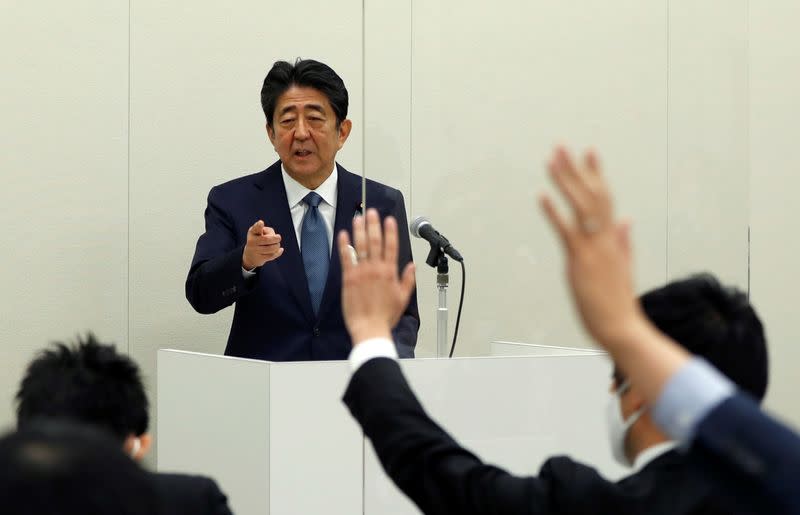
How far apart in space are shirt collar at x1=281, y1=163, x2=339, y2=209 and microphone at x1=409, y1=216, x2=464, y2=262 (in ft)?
1.76

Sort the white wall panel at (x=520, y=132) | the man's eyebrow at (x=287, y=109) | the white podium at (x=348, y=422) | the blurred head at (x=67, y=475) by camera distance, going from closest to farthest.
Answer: the blurred head at (x=67, y=475), the white podium at (x=348, y=422), the white wall panel at (x=520, y=132), the man's eyebrow at (x=287, y=109)

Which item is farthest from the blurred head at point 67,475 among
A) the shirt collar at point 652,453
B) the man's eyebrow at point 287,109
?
the man's eyebrow at point 287,109

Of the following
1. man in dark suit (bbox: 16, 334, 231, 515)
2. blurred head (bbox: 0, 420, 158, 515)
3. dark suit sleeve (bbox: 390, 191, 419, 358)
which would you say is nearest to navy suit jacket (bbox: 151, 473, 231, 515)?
man in dark suit (bbox: 16, 334, 231, 515)

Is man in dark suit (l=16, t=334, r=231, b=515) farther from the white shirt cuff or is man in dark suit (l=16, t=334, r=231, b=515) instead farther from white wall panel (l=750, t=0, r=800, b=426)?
white wall panel (l=750, t=0, r=800, b=426)

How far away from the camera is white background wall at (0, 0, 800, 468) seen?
126 inches

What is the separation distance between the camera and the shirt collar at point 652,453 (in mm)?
1470

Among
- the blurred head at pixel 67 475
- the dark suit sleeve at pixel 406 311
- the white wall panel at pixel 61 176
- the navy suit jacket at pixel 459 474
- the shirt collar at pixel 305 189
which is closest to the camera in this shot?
the blurred head at pixel 67 475

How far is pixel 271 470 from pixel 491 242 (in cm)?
85

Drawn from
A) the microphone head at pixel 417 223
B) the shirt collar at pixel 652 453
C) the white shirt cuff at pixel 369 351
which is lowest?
the shirt collar at pixel 652 453

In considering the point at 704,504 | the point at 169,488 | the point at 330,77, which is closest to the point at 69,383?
the point at 169,488

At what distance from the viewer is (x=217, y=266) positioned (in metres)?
3.45

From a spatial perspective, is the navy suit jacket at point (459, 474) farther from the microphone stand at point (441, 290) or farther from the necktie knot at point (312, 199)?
the necktie knot at point (312, 199)

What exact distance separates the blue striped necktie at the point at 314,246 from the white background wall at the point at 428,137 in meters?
0.45

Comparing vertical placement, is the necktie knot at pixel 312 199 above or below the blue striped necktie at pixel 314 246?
above
